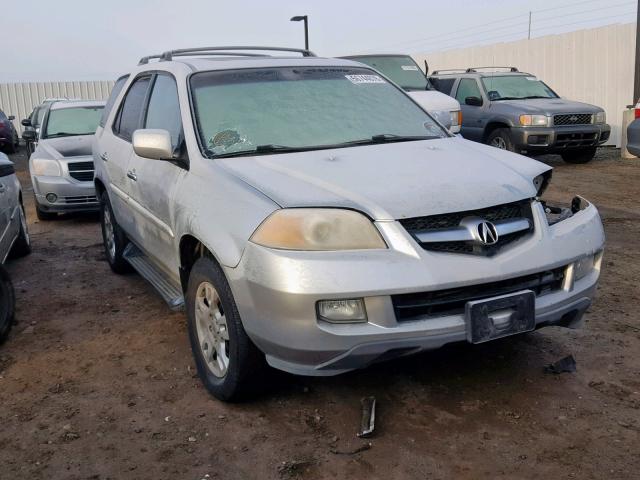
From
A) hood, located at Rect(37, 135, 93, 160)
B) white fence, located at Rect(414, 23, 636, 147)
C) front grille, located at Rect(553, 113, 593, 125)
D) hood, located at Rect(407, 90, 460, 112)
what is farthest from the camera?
white fence, located at Rect(414, 23, 636, 147)

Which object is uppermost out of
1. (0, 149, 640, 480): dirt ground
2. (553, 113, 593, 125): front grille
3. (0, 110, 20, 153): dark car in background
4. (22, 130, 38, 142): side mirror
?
(22, 130, 38, 142): side mirror

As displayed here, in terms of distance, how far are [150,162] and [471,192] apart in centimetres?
214

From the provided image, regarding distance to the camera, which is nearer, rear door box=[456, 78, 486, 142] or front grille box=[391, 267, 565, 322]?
front grille box=[391, 267, 565, 322]

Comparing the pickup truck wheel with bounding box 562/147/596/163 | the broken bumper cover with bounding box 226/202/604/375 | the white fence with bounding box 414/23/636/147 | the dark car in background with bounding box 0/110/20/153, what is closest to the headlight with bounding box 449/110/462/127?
the pickup truck wheel with bounding box 562/147/596/163

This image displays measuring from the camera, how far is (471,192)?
10.3 ft

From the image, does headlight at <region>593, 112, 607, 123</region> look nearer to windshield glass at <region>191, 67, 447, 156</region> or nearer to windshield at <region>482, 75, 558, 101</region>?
windshield at <region>482, 75, 558, 101</region>

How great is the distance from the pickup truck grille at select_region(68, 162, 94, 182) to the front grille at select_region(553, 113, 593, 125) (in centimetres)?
739

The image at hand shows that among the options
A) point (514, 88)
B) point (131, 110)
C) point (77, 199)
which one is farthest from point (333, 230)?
point (514, 88)

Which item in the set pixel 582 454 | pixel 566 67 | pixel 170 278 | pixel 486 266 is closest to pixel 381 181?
pixel 486 266

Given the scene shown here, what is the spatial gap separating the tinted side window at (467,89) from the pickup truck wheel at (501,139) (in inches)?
36.6

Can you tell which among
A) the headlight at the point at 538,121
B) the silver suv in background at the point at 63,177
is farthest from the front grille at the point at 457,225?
the headlight at the point at 538,121

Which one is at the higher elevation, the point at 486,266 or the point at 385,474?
the point at 486,266

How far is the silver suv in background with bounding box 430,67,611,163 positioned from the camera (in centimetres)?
1158

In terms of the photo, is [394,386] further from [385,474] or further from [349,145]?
[349,145]
